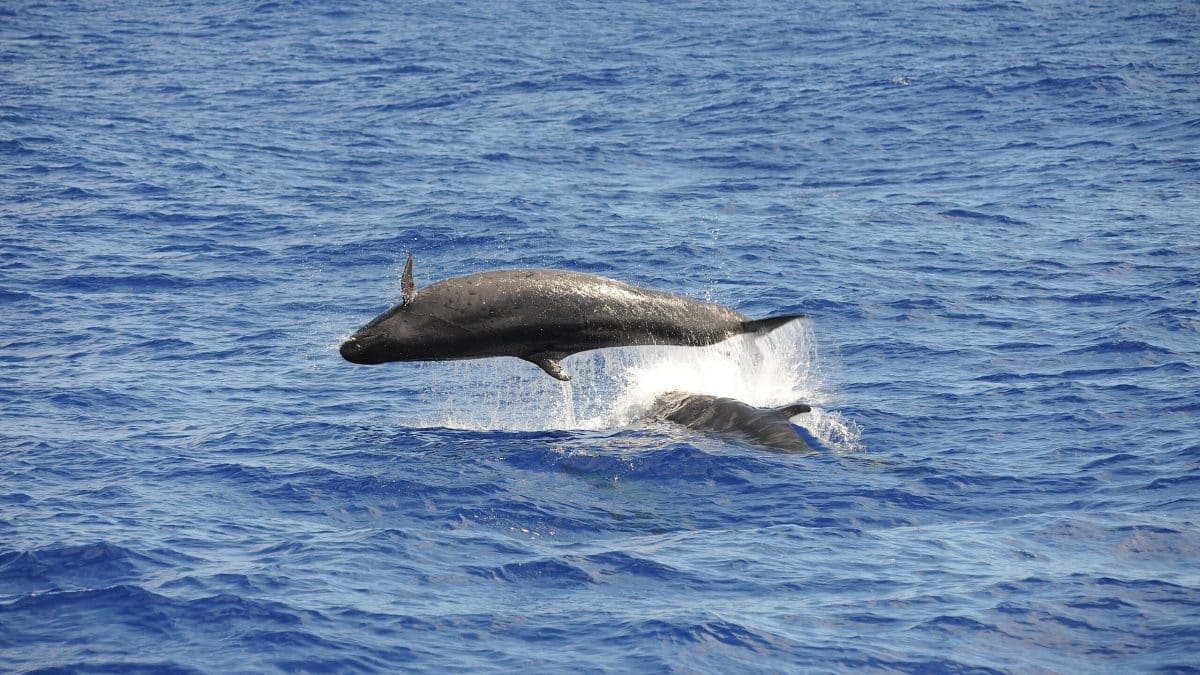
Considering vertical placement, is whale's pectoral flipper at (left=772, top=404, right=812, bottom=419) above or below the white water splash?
above

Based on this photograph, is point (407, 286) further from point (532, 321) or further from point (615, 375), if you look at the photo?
point (615, 375)

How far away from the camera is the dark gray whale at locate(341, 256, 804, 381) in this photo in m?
18.6

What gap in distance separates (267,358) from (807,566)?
502 inches

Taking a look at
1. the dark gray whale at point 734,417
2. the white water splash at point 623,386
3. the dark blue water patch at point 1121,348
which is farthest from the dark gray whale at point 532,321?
the dark blue water patch at point 1121,348

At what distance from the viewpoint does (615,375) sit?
969 inches

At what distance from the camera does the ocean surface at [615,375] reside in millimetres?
15148

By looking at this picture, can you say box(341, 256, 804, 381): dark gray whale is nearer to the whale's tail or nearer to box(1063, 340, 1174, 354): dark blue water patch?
the whale's tail

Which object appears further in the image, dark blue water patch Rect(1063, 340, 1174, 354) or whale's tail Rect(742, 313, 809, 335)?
dark blue water patch Rect(1063, 340, 1174, 354)

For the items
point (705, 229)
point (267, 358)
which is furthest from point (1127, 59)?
point (267, 358)

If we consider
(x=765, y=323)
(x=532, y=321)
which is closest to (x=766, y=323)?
(x=765, y=323)

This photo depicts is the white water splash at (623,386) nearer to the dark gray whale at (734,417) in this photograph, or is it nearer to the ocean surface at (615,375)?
the ocean surface at (615,375)

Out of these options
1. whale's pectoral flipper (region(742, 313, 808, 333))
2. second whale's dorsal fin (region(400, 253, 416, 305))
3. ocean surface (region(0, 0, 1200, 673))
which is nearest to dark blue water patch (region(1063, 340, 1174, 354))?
ocean surface (region(0, 0, 1200, 673))

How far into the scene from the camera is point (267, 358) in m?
25.6

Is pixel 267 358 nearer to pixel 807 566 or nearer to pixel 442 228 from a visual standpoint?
pixel 442 228
